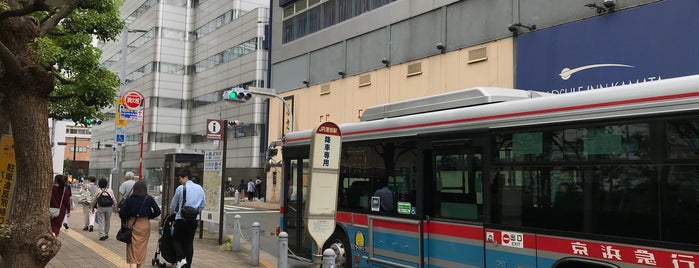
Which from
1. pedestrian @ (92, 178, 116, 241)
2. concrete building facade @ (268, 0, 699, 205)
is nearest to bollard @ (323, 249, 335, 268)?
pedestrian @ (92, 178, 116, 241)

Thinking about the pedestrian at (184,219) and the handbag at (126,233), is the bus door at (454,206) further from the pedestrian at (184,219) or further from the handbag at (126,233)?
the handbag at (126,233)

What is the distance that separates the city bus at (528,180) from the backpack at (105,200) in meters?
7.26

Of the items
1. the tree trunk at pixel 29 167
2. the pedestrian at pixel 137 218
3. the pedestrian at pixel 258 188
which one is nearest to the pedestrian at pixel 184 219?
the pedestrian at pixel 137 218

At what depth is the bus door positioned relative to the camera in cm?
646

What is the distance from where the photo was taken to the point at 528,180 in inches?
231

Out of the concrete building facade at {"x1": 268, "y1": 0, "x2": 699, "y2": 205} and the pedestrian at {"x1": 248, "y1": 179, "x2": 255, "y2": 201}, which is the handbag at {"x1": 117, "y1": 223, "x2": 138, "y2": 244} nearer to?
the concrete building facade at {"x1": 268, "y1": 0, "x2": 699, "y2": 205}

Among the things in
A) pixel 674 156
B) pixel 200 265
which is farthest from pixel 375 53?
pixel 674 156

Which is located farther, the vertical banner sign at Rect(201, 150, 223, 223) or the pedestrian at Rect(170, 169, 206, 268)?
the vertical banner sign at Rect(201, 150, 223, 223)

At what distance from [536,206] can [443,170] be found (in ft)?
4.95

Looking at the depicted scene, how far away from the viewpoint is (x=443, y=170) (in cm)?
703

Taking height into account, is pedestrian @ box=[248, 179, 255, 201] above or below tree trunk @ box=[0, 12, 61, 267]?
below

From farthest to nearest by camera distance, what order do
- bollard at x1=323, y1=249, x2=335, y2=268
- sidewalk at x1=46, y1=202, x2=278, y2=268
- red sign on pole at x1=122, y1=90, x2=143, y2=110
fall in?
red sign on pole at x1=122, y1=90, x2=143, y2=110, sidewalk at x1=46, y1=202, x2=278, y2=268, bollard at x1=323, y1=249, x2=335, y2=268

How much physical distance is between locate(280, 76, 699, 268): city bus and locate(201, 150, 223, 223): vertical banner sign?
5.40m

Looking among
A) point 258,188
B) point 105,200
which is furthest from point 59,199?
point 258,188
